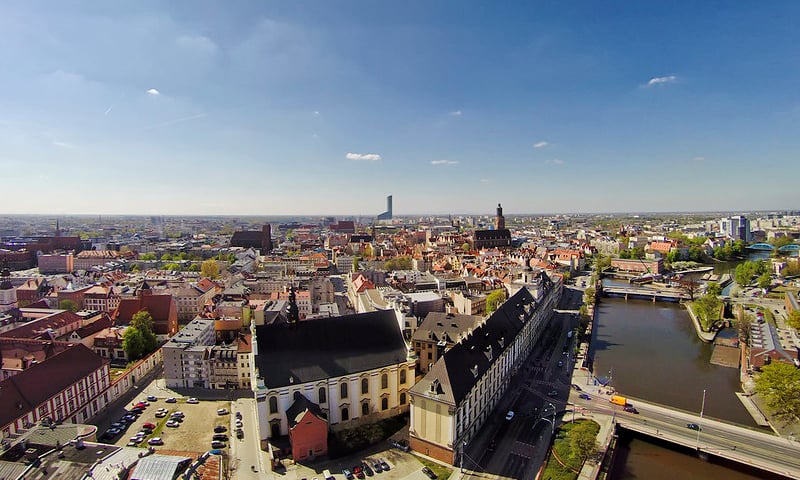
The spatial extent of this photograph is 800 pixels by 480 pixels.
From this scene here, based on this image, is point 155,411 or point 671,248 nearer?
point 155,411

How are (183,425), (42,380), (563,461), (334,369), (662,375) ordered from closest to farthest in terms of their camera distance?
1. (563,461)
2. (42,380)
3. (334,369)
4. (183,425)
5. (662,375)

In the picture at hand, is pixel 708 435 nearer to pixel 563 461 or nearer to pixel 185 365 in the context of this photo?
pixel 563 461

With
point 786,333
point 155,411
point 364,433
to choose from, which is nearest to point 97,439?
point 155,411

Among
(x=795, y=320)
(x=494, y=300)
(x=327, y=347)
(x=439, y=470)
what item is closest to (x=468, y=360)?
(x=439, y=470)

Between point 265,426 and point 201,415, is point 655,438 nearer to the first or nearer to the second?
point 265,426

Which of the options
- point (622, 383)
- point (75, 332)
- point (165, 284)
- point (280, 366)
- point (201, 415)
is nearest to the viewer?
point (280, 366)

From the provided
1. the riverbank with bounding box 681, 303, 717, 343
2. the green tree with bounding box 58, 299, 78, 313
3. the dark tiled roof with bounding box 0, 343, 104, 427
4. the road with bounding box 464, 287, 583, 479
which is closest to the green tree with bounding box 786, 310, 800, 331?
the riverbank with bounding box 681, 303, 717, 343
